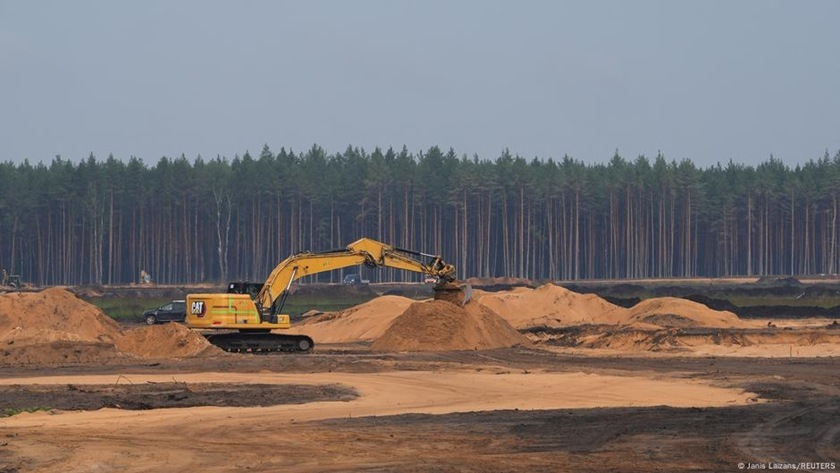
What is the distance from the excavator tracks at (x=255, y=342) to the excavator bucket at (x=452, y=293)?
572 centimetres

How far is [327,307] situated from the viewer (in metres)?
90.4

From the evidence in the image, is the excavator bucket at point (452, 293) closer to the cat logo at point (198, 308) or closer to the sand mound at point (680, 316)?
the cat logo at point (198, 308)

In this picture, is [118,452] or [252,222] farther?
[252,222]

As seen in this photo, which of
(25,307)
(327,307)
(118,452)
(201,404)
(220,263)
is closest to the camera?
(118,452)

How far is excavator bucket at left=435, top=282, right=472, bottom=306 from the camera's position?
50.5 m

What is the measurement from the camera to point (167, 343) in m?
47.0

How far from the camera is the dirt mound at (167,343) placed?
46094 mm

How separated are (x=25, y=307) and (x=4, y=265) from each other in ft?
378

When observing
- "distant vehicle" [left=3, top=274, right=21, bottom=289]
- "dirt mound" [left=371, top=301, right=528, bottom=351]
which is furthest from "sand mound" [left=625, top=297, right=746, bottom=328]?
"distant vehicle" [left=3, top=274, right=21, bottom=289]

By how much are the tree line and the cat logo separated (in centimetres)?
10098

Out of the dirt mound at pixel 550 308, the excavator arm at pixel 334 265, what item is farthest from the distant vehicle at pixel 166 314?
the excavator arm at pixel 334 265

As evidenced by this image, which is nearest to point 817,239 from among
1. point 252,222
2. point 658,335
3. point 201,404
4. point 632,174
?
point 632,174

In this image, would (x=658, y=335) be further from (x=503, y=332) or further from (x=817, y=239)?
(x=817, y=239)

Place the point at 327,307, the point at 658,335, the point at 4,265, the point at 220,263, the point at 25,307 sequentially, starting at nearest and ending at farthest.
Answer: the point at 25,307 < the point at 658,335 < the point at 327,307 < the point at 220,263 < the point at 4,265
